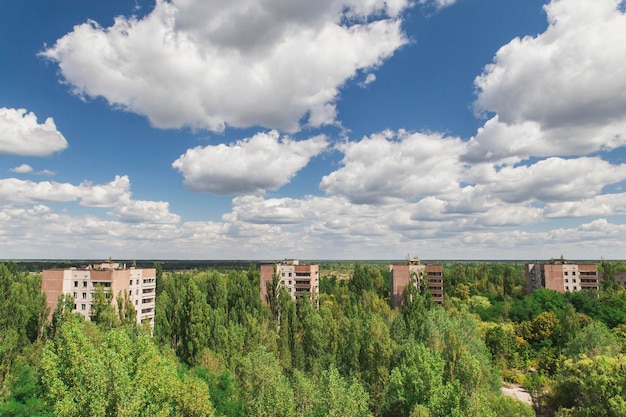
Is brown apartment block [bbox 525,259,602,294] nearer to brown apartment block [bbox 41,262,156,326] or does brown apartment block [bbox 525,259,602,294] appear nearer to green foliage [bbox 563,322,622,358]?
green foliage [bbox 563,322,622,358]

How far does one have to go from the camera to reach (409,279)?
3312 inches

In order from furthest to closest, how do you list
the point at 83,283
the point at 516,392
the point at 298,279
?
the point at 298,279
the point at 83,283
the point at 516,392

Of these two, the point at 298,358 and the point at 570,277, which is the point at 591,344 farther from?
the point at 570,277

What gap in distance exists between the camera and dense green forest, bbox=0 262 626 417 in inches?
860

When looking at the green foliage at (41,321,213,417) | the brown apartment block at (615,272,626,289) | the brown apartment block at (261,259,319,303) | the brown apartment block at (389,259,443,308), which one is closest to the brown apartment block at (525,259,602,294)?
the brown apartment block at (615,272,626,289)

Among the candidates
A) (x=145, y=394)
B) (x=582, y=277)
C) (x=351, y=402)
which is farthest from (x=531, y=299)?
(x=145, y=394)

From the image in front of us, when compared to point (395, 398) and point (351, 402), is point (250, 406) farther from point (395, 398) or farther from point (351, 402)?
point (395, 398)

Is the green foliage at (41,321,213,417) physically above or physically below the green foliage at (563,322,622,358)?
above

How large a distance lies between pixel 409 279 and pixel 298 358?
44730mm

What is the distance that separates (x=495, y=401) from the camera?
93.9ft

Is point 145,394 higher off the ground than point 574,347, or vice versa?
point 145,394

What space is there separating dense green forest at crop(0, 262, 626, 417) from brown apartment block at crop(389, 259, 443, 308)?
26.4 feet

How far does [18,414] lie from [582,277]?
314 ft

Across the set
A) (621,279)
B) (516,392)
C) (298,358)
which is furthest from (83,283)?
(621,279)
